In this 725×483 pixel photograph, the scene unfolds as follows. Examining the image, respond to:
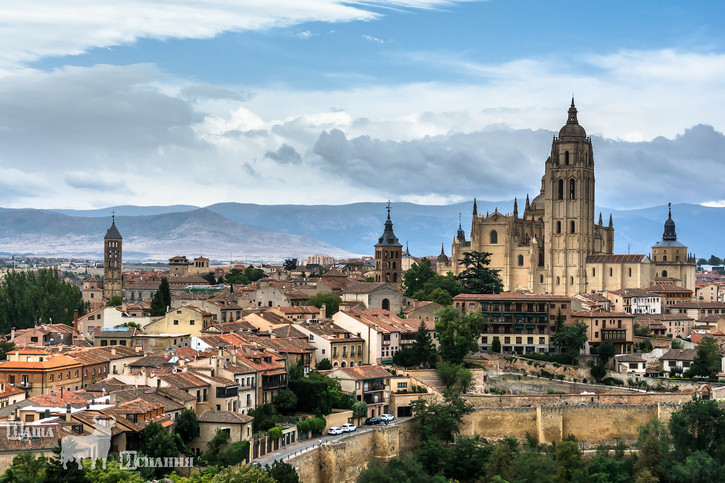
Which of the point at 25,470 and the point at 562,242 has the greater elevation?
the point at 562,242

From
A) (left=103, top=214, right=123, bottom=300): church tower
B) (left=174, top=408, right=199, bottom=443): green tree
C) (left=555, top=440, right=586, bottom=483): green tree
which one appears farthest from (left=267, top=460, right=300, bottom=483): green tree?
(left=103, top=214, right=123, bottom=300): church tower

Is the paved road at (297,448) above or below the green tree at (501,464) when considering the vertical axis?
→ above

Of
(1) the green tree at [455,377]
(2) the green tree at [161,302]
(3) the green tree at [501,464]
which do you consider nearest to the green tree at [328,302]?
(2) the green tree at [161,302]

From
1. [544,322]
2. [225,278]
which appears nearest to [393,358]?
[544,322]

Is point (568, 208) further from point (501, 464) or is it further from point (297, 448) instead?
point (297, 448)

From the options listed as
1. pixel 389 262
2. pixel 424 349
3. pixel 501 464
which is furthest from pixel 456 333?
pixel 389 262

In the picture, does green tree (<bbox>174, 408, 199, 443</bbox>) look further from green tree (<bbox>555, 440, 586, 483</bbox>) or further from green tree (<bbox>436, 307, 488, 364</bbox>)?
green tree (<bbox>436, 307, 488, 364</bbox>)

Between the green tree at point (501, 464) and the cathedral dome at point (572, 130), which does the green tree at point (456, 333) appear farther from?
the cathedral dome at point (572, 130)

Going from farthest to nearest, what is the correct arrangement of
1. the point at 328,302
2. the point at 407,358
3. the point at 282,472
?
1. the point at 328,302
2. the point at 407,358
3. the point at 282,472
